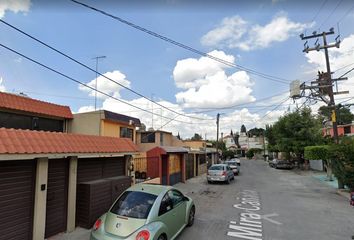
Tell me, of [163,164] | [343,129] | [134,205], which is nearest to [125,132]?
[163,164]

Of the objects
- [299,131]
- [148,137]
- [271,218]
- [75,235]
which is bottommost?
[271,218]

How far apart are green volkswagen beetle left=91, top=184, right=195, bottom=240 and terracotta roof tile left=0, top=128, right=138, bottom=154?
2276 mm

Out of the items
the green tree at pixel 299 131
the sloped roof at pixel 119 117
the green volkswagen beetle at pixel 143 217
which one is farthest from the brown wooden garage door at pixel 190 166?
the green tree at pixel 299 131

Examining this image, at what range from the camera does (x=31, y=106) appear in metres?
13.0

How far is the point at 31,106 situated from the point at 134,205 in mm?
10612

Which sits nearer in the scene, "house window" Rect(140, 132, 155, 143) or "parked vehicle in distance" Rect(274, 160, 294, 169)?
"house window" Rect(140, 132, 155, 143)

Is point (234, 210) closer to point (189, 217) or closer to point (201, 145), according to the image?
point (189, 217)

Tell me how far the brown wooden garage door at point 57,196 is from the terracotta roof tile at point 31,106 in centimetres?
685

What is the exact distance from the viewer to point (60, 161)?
6.98 metres

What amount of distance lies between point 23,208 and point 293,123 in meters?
31.4

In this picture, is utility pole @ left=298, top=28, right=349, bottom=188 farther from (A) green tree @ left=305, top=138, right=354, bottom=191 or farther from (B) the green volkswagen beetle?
(B) the green volkswagen beetle

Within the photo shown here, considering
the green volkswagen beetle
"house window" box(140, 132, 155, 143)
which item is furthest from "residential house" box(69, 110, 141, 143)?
the green volkswagen beetle

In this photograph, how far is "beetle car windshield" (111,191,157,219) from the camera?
5441 millimetres

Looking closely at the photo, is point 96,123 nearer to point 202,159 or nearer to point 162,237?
point 162,237
